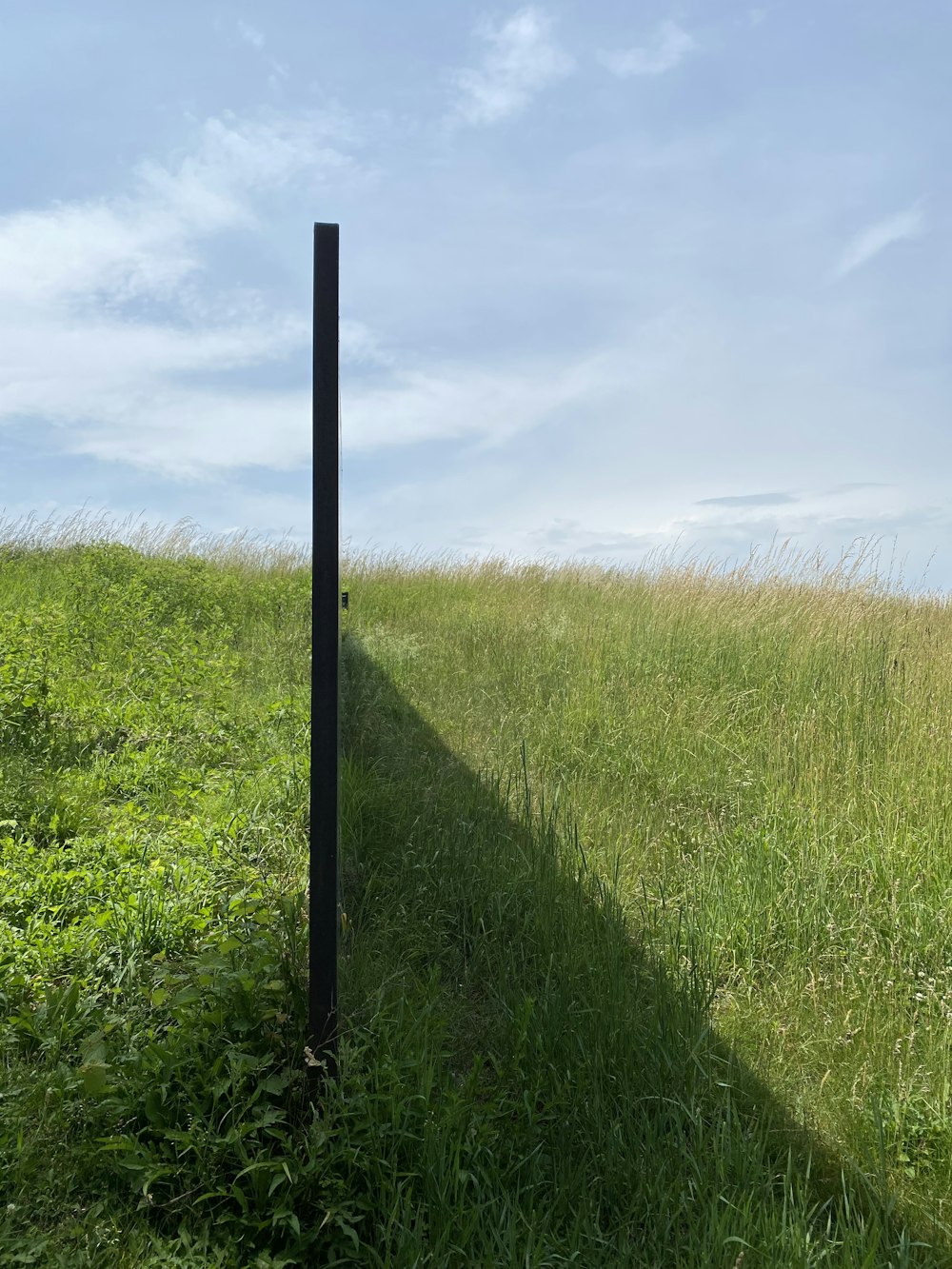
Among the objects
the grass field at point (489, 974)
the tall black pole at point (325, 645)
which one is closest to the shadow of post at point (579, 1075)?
the grass field at point (489, 974)

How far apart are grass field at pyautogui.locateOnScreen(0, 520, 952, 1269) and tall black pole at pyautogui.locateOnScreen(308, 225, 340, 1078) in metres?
0.25

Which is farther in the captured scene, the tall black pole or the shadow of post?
the tall black pole

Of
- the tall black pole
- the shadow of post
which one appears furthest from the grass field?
the tall black pole

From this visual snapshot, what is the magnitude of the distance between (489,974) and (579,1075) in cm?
76

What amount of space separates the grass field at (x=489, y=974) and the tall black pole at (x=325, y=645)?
25cm

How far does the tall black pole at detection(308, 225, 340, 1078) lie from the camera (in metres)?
2.30

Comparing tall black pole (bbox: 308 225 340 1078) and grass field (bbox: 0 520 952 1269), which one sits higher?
tall black pole (bbox: 308 225 340 1078)

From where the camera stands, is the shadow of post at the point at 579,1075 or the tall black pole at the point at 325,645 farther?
the tall black pole at the point at 325,645

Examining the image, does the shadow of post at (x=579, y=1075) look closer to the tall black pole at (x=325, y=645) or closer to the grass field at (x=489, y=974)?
the grass field at (x=489, y=974)

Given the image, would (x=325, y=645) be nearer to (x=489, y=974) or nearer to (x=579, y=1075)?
(x=579, y=1075)

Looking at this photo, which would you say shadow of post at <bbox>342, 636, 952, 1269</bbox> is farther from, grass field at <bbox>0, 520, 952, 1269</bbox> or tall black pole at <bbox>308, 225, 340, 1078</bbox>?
tall black pole at <bbox>308, 225, 340, 1078</bbox>

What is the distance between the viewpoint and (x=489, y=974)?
130 inches

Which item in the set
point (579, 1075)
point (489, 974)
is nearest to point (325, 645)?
point (579, 1075)

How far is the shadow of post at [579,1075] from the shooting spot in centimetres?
219
